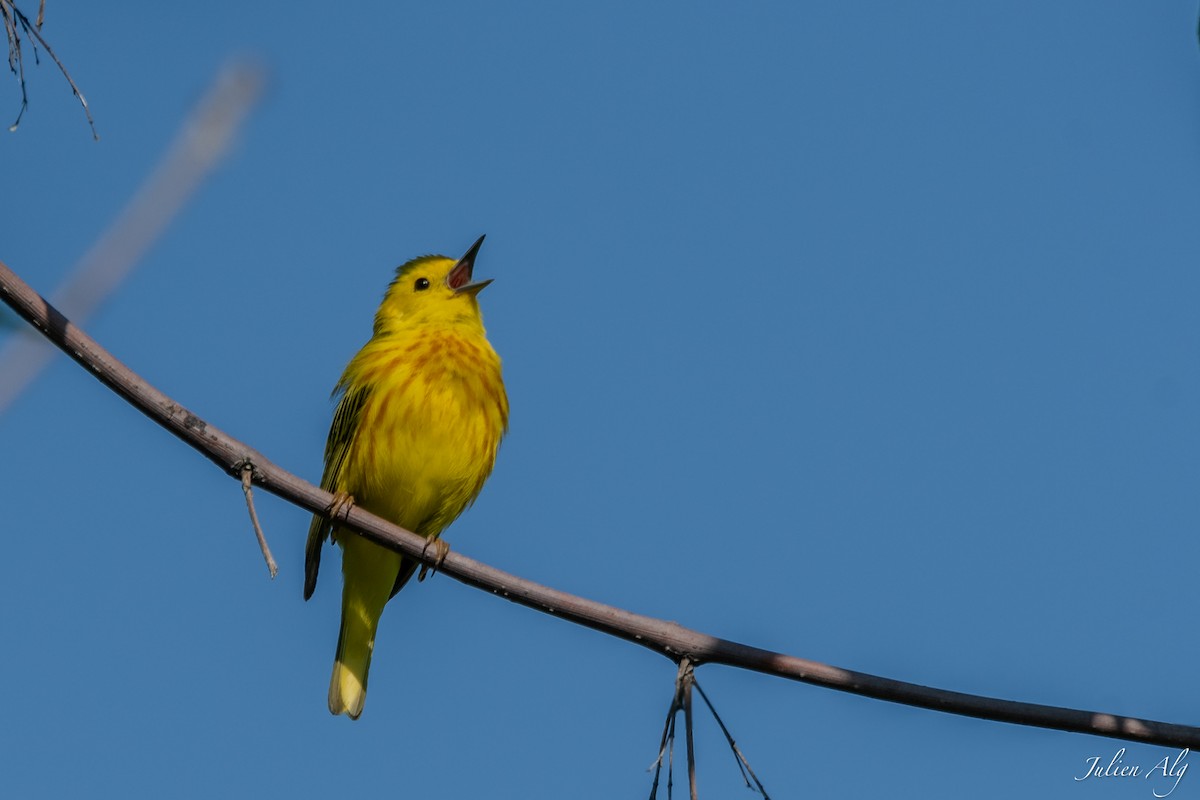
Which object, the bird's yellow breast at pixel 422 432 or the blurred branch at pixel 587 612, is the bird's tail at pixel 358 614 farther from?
the blurred branch at pixel 587 612

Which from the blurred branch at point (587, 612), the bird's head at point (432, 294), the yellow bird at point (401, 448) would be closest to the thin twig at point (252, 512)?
the blurred branch at point (587, 612)

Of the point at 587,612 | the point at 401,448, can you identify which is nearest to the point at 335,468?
the point at 401,448

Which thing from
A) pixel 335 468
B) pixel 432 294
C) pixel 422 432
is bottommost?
pixel 335 468

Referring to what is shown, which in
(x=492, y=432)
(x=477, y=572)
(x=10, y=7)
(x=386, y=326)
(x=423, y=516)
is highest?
(x=386, y=326)

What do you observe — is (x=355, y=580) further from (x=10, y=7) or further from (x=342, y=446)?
(x=10, y=7)

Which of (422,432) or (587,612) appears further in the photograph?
(422,432)

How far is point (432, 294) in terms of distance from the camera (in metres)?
6.80

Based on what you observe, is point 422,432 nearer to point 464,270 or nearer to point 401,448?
point 401,448

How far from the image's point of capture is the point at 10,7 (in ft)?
10.3

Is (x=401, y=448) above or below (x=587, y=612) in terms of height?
above

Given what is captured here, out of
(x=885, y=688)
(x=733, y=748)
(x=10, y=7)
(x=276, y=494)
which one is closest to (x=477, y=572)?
(x=276, y=494)

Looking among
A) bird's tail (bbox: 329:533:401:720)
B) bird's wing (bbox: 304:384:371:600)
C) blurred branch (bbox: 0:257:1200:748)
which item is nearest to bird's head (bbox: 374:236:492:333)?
bird's wing (bbox: 304:384:371:600)

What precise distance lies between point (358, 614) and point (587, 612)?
10.9ft

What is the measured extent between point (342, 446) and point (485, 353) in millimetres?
824
